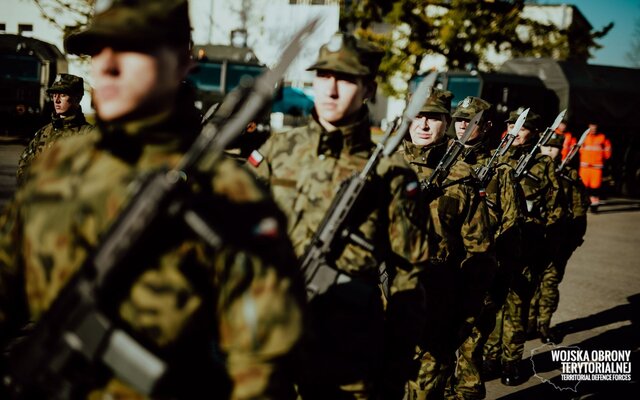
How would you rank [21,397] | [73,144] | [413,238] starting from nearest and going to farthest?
[21,397]
[73,144]
[413,238]

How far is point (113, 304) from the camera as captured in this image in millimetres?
1306

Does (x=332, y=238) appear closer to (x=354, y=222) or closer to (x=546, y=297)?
(x=354, y=222)

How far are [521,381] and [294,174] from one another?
12.0ft

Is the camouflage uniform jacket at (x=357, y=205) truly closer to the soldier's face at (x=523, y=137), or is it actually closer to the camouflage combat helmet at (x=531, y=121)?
the soldier's face at (x=523, y=137)

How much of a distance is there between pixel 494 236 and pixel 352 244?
2471 millimetres

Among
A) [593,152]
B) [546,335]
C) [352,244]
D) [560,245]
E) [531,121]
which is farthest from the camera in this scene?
[593,152]

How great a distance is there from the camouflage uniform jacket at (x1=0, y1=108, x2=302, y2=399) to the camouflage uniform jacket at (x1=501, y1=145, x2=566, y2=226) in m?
5.00

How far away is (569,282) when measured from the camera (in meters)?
8.81

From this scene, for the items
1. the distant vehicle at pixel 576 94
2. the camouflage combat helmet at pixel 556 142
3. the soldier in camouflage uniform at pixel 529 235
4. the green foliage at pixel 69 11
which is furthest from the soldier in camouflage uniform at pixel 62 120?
the distant vehicle at pixel 576 94

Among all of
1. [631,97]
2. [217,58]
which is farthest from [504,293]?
[631,97]

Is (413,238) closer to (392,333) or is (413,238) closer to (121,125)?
(392,333)

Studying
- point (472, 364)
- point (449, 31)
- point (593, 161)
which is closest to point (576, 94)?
point (593, 161)

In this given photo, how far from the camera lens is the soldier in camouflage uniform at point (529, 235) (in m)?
5.45

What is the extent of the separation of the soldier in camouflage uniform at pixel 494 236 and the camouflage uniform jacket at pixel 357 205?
215 centimetres
